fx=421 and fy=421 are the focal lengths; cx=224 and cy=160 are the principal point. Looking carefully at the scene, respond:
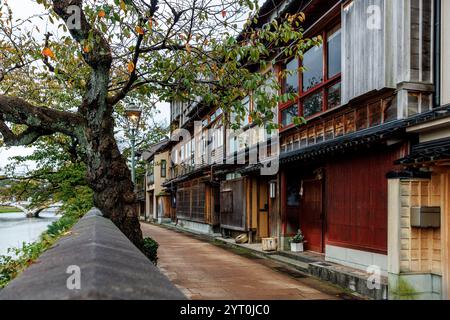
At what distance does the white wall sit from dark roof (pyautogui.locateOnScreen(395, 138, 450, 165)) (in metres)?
1.19

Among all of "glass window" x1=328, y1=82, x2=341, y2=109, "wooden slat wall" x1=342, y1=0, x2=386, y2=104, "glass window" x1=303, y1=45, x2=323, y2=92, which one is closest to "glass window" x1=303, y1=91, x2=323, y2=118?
"glass window" x1=303, y1=45, x2=323, y2=92

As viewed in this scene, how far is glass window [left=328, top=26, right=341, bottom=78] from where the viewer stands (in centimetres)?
1181

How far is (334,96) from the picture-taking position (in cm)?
1181

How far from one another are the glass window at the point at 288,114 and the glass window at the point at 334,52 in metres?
2.39

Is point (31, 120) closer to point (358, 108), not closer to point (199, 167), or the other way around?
point (358, 108)

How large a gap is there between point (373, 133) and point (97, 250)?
757cm

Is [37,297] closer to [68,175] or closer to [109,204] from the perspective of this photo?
[109,204]

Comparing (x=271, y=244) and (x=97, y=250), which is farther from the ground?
(x=97, y=250)

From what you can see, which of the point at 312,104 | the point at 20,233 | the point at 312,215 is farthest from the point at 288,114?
the point at 20,233

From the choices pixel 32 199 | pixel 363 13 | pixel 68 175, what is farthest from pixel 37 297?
pixel 32 199

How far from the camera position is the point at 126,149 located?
2688 centimetres

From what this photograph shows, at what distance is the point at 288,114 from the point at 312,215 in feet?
12.0

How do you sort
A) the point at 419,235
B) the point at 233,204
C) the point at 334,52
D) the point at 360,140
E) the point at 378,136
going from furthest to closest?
1. the point at 233,204
2. the point at 334,52
3. the point at 360,140
4. the point at 378,136
5. the point at 419,235

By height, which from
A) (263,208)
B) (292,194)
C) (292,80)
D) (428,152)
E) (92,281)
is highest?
(292,80)
